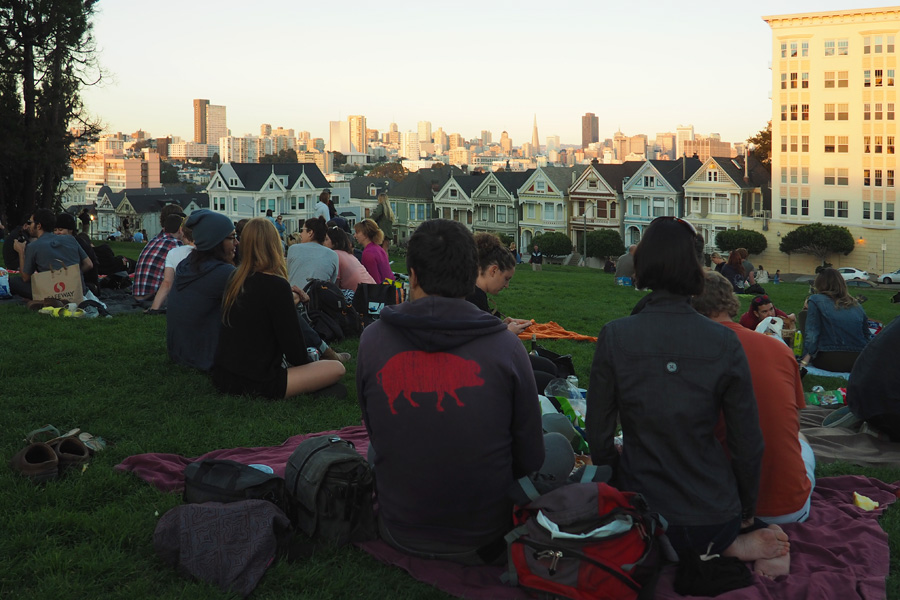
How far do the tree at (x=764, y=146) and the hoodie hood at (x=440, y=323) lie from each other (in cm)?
7084

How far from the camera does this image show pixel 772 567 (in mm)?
4051

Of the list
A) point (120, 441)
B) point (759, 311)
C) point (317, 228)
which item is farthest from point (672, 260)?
point (317, 228)

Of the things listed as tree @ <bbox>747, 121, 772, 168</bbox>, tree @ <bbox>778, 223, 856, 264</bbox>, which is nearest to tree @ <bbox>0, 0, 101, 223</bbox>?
tree @ <bbox>778, 223, 856, 264</bbox>

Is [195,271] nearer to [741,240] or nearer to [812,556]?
[812,556]

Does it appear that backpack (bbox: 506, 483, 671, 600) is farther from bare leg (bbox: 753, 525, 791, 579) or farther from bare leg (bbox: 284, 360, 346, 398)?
bare leg (bbox: 284, 360, 346, 398)

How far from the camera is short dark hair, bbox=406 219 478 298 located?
3.96 meters

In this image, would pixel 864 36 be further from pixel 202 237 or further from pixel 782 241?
pixel 202 237

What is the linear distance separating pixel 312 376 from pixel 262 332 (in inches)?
27.2

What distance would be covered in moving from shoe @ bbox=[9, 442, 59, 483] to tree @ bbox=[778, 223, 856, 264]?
6141 cm

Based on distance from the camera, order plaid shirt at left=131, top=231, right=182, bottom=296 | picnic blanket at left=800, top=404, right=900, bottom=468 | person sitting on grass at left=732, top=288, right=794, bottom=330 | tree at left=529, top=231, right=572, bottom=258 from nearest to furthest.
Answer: picnic blanket at left=800, top=404, right=900, bottom=468, person sitting on grass at left=732, top=288, right=794, bottom=330, plaid shirt at left=131, top=231, right=182, bottom=296, tree at left=529, top=231, right=572, bottom=258

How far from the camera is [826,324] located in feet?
31.1

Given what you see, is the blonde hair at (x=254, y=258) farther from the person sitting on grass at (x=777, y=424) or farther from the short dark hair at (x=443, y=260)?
the person sitting on grass at (x=777, y=424)

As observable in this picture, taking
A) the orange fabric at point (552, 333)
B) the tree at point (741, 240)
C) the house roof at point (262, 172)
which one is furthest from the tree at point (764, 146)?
the orange fabric at point (552, 333)

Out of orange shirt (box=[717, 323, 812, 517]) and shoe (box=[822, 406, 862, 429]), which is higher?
orange shirt (box=[717, 323, 812, 517])
